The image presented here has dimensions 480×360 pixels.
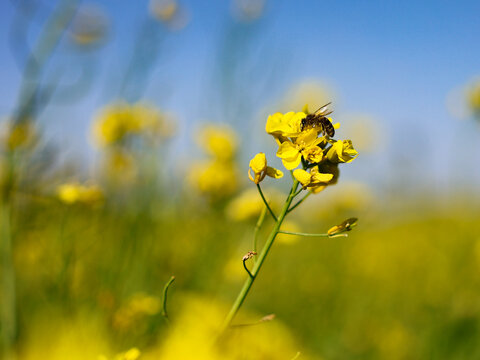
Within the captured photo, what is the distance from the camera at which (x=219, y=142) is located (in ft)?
11.3

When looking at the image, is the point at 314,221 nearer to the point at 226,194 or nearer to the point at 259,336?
the point at 226,194

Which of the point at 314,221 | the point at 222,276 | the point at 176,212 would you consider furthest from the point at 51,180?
the point at 314,221

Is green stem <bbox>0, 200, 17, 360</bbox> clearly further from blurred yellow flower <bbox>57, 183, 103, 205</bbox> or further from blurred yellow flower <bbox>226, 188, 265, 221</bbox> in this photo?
blurred yellow flower <bbox>226, 188, 265, 221</bbox>

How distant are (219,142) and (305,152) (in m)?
2.25

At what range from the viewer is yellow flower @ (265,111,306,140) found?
4.10 feet

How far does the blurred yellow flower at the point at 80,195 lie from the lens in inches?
78.5

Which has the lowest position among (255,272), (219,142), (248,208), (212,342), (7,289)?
(212,342)

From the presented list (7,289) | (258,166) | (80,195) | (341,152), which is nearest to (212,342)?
(258,166)

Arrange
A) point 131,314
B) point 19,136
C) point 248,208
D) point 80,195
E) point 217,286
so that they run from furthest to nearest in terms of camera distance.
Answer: point 217,286, point 248,208, point 19,136, point 80,195, point 131,314

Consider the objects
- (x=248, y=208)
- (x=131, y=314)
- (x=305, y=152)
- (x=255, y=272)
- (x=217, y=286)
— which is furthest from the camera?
(x=217, y=286)

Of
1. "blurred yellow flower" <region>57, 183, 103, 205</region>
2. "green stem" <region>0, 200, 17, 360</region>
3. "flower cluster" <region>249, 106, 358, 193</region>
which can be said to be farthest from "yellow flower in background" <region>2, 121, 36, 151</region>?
"flower cluster" <region>249, 106, 358, 193</region>

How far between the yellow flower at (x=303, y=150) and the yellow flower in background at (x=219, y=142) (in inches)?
87.4

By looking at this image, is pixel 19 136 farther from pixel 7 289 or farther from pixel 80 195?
pixel 7 289

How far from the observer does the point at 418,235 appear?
7.79 metres
